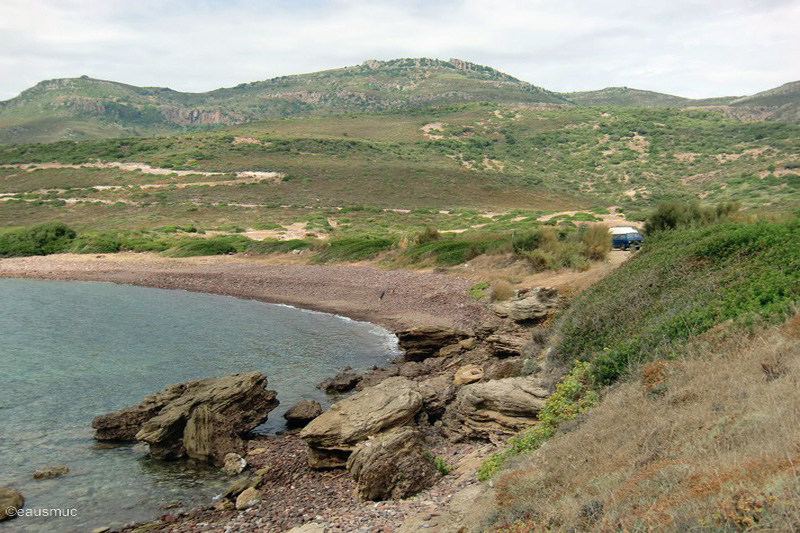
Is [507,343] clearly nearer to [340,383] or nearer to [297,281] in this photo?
[340,383]

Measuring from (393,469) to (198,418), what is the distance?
230 inches

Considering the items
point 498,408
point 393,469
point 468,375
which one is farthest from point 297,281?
point 393,469

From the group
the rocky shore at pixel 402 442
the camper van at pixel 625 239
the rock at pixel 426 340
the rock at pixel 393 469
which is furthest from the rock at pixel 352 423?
the camper van at pixel 625 239

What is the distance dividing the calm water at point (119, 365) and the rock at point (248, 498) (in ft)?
2.57

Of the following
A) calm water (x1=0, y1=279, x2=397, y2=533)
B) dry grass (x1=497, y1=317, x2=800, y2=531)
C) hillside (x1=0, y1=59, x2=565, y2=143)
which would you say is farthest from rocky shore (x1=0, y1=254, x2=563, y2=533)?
hillside (x1=0, y1=59, x2=565, y2=143)

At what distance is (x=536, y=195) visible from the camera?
3155 inches

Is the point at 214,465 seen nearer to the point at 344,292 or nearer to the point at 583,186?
the point at 344,292

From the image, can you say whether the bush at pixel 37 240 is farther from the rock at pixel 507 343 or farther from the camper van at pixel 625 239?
the rock at pixel 507 343

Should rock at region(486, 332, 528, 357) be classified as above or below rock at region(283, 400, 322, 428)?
above

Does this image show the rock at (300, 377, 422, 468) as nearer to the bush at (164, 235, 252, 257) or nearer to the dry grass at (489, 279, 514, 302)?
the dry grass at (489, 279, 514, 302)

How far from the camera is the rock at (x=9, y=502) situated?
1059 cm

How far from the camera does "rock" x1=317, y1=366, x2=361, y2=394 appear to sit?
1821 centimetres

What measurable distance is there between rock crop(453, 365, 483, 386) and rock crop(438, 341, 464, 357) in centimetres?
339

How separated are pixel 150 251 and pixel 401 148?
2263 inches
